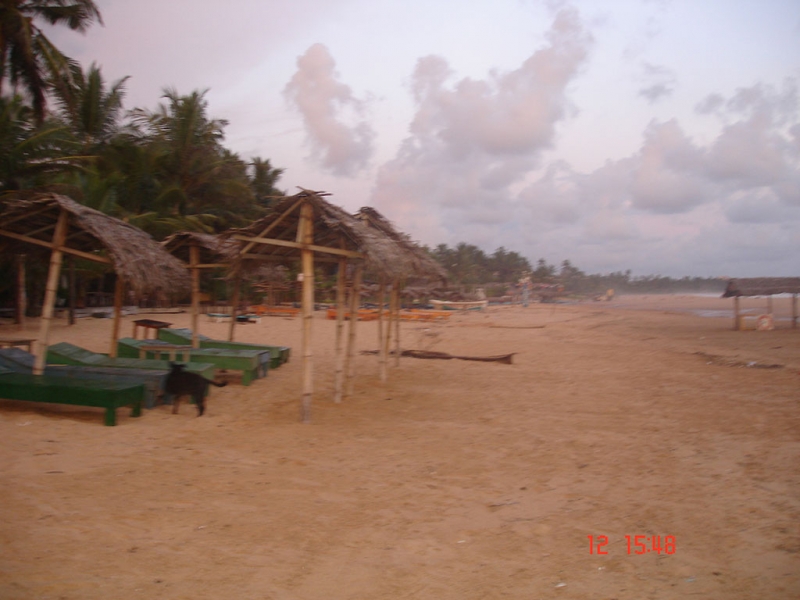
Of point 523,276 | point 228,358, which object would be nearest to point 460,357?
point 228,358

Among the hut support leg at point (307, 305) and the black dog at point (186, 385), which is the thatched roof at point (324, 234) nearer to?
the hut support leg at point (307, 305)

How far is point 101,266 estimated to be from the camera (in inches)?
699

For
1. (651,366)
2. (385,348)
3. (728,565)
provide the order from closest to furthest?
(728,565)
(385,348)
(651,366)

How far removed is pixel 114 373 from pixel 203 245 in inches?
155

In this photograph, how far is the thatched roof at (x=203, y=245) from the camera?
906 centimetres

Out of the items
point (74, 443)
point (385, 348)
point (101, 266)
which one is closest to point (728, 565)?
point (74, 443)

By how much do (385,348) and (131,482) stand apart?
6019mm

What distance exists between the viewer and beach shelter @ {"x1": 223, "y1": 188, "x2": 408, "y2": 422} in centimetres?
707

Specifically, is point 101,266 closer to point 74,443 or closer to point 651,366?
point 74,443

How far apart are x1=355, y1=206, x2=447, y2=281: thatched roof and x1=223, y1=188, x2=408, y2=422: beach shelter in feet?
2.72

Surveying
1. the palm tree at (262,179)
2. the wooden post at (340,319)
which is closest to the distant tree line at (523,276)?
the palm tree at (262,179)

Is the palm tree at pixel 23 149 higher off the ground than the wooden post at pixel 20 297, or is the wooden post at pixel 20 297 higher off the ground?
the palm tree at pixel 23 149
